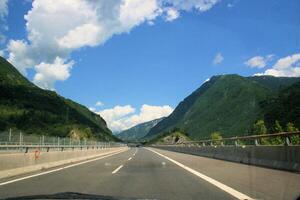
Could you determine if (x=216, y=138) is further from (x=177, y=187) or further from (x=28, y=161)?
(x=177, y=187)

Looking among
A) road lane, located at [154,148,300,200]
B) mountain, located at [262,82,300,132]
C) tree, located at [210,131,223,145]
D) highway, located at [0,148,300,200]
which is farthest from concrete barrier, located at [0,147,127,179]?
mountain, located at [262,82,300,132]

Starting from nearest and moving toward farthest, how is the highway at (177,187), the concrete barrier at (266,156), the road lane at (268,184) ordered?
1. the road lane at (268,184)
2. the highway at (177,187)
3. the concrete barrier at (266,156)

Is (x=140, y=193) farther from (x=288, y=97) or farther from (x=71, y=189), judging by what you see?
(x=288, y=97)

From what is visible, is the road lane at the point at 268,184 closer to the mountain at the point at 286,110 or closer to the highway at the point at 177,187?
the highway at the point at 177,187

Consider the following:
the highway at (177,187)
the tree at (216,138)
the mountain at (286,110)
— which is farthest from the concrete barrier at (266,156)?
the mountain at (286,110)

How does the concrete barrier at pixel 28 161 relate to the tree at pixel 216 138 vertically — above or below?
below

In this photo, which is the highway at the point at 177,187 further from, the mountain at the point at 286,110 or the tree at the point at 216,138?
the mountain at the point at 286,110

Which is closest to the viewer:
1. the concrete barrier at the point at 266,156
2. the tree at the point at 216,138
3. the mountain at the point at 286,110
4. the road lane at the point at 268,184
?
the road lane at the point at 268,184

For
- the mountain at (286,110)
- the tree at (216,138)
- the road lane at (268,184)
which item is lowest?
the road lane at (268,184)

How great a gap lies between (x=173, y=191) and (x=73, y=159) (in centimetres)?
1930

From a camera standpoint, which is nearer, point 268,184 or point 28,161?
point 268,184

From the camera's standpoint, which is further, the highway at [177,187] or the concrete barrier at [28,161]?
the concrete barrier at [28,161]

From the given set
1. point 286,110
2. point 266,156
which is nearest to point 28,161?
point 266,156

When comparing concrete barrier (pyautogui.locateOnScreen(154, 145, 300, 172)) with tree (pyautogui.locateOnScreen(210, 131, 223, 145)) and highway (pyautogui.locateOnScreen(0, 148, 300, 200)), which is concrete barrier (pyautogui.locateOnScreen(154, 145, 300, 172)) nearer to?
highway (pyautogui.locateOnScreen(0, 148, 300, 200))
